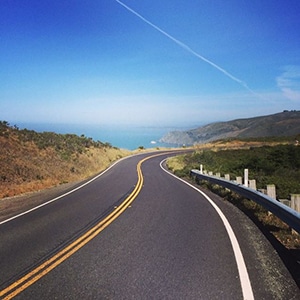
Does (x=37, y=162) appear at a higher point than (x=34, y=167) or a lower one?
higher

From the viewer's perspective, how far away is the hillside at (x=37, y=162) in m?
19.3

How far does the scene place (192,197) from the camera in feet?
42.7

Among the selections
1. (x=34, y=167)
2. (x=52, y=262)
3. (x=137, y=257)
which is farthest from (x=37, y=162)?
(x=137, y=257)

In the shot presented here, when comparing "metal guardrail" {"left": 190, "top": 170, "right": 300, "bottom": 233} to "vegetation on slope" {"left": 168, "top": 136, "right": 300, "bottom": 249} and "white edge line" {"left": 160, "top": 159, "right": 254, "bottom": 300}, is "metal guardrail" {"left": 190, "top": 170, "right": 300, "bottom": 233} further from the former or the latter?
"white edge line" {"left": 160, "top": 159, "right": 254, "bottom": 300}

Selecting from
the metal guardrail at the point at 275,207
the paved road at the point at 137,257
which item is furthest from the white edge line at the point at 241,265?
the metal guardrail at the point at 275,207

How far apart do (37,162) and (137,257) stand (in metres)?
20.2

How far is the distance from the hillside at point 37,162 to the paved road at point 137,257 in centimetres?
976

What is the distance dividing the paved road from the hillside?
32.0 feet

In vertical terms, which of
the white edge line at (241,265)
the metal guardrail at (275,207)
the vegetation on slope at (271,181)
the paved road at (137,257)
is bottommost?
the vegetation on slope at (271,181)

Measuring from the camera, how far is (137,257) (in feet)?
19.5

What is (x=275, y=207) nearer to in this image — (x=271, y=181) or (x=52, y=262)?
(x=52, y=262)

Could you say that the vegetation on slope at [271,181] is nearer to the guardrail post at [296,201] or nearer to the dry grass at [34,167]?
the guardrail post at [296,201]

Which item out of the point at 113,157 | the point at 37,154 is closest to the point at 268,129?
the point at 113,157

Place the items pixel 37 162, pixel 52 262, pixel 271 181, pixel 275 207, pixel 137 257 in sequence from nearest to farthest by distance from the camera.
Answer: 1. pixel 52 262
2. pixel 137 257
3. pixel 275 207
4. pixel 271 181
5. pixel 37 162
